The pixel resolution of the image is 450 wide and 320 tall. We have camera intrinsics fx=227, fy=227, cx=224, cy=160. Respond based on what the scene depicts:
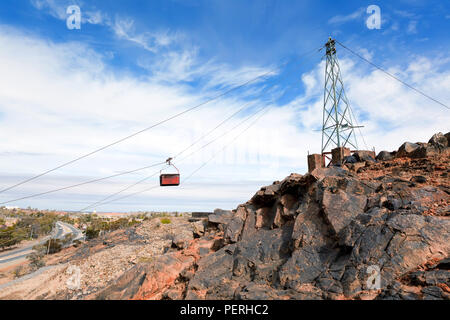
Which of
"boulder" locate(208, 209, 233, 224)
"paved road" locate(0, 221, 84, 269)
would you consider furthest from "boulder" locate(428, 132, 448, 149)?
"paved road" locate(0, 221, 84, 269)

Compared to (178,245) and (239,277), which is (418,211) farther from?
(178,245)

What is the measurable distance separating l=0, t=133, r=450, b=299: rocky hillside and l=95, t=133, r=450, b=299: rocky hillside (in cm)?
4

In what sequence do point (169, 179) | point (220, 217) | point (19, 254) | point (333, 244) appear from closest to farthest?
point (333, 244) → point (169, 179) → point (220, 217) → point (19, 254)

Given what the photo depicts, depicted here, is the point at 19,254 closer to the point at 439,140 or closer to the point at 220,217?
the point at 220,217

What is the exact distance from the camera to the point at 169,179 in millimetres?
16516

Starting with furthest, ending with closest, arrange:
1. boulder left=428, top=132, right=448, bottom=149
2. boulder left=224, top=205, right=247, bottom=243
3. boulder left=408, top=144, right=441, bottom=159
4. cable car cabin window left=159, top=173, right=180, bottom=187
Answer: cable car cabin window left=159, top=173, right=180, bottom=187 < boulder left=428, top=132, right=448, bottom=149 < boulder left=408, top=144, right=441, bottom=159 < boulder left=224, top=205, right=247, bottom=243

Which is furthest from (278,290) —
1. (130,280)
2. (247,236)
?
(130,280)

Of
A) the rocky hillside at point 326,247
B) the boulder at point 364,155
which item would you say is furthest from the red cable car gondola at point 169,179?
the boulder at point 364,155

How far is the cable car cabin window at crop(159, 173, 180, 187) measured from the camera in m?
16.4

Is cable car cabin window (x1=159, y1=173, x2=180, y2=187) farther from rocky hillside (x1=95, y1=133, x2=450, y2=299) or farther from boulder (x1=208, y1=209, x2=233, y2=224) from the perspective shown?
boulder (x1=208, y1=209, x2=233, y2=224)

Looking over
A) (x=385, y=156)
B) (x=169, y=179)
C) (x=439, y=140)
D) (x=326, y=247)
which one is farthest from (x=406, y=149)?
(x=169, y=179)

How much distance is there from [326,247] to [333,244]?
0.29 m

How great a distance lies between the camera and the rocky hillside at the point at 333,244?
675cm

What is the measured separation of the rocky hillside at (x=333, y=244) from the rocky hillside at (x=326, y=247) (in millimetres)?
36
